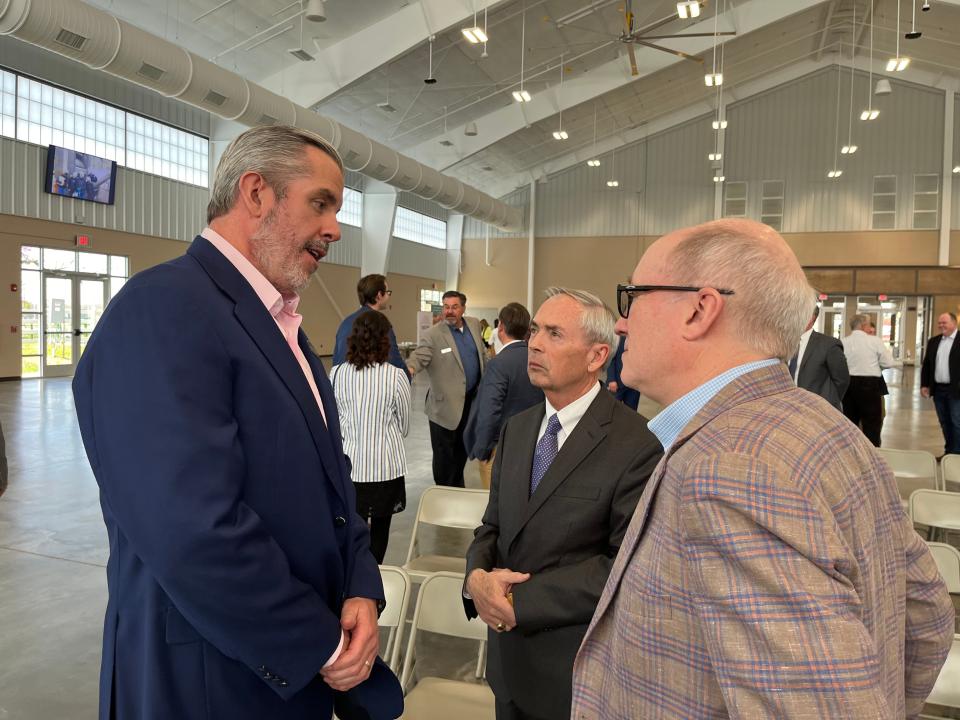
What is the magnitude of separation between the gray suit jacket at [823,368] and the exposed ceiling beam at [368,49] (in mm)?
9139

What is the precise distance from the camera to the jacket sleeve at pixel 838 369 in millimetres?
5543

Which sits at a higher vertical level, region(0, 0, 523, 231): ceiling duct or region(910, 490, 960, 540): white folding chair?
region(0, 0, 523, 231): ceiling duct

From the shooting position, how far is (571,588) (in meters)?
1.70

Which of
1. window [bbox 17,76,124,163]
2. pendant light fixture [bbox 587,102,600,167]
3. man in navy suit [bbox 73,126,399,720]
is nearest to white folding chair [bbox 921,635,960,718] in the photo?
man in navy suit [bbox 73,126,399,720]

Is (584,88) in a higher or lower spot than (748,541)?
higher

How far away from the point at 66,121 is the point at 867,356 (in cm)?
1477

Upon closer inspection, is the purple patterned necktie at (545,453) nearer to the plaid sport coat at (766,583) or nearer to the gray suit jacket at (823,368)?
the plaid sport coat at (766,583)

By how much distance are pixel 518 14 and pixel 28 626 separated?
14153 millimetres

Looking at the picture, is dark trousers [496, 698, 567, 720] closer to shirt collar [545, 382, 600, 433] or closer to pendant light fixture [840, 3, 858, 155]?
shirt collar [545, 382, 600, 433]

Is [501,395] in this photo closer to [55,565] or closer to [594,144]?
[55,565]

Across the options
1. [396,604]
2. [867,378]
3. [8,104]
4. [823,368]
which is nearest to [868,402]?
[867,378]

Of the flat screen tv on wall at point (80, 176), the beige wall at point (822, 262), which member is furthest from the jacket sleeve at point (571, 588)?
the beige wall at point (822, 262)

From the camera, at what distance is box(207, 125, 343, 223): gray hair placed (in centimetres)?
147

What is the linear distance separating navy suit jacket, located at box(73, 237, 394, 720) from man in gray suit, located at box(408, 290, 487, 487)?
4049mm
